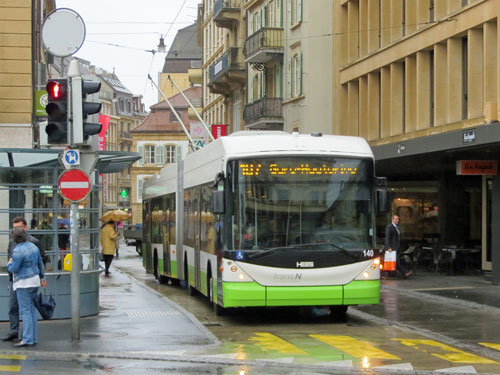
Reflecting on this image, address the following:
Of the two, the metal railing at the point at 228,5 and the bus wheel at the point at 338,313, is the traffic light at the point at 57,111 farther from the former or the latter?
the metal railing at the point at 228,5

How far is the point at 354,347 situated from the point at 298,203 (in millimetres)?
3227

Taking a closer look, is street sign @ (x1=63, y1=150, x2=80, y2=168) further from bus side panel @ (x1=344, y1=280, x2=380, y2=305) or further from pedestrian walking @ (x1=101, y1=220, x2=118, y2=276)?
pedestrian walking @ (x1=101, y1=220, x2=118, y2=276)

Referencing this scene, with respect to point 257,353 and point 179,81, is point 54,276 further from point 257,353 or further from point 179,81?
point 179,81

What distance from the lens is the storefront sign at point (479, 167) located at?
25906 millimetres

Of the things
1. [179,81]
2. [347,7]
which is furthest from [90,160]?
[179,81]

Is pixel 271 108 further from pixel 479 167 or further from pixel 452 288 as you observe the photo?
pixel 452 288

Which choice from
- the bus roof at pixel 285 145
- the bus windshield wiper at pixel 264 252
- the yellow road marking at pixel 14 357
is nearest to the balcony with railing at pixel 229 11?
the bus roof at pixel 285 145

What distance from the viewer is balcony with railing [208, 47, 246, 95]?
54.8 metres

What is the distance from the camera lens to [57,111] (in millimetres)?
14094

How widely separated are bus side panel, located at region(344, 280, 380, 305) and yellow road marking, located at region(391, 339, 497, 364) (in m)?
1.96

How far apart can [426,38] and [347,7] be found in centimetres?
909

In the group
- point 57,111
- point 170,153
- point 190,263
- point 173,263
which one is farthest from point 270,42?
point 170,153

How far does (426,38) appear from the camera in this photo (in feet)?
97.9

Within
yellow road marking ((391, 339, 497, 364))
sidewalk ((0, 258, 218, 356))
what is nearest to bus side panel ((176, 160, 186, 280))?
sidewalk ((0, 258, 218, 356))
